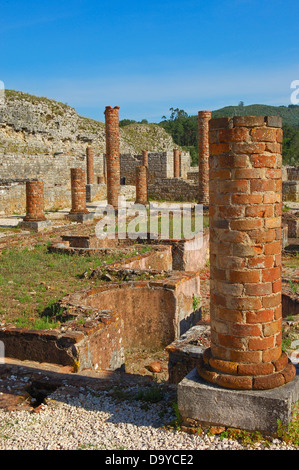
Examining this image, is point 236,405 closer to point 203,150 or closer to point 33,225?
point 33,225

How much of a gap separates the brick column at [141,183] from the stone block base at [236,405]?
19917 mm

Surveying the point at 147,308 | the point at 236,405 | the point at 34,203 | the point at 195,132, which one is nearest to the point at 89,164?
the point at 34,203

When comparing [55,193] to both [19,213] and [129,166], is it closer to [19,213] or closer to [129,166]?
[19,213]

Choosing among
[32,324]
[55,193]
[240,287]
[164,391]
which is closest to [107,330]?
[32,324]

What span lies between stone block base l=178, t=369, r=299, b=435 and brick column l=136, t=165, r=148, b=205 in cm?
1992

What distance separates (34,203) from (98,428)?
12.9 m

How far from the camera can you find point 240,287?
12.4ft

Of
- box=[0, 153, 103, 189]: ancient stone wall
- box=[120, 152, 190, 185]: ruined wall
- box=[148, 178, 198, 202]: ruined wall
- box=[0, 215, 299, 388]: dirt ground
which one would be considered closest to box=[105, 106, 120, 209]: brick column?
box=[0, 215, 299, 388]: dirt ground

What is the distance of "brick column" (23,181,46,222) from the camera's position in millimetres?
16047

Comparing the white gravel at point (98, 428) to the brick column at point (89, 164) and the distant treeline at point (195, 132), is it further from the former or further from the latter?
the distant treeline at point (195, 132)

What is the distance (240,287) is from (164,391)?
4.87 ft

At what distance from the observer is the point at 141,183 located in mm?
23484

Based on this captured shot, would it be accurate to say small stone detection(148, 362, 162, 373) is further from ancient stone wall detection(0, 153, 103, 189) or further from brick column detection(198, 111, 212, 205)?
ancient stone wall detection(0, 153, 103, 189)

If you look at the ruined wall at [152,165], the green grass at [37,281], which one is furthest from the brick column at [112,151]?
the ruined wall at [152,165]
